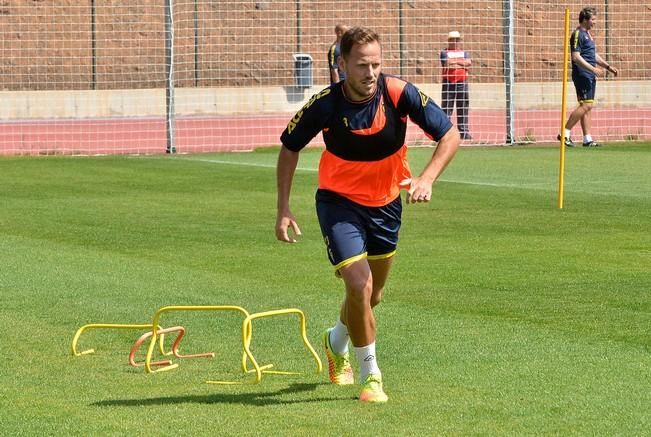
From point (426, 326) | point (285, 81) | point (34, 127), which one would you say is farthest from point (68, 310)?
point (285, 81)

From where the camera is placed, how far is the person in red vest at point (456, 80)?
2959cm

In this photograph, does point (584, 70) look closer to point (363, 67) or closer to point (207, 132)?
point (207, 132)

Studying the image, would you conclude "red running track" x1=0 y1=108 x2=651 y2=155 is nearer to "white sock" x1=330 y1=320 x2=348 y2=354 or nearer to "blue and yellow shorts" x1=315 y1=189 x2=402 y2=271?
"white sock" x1=330 y1=320 x2=348 y2=354

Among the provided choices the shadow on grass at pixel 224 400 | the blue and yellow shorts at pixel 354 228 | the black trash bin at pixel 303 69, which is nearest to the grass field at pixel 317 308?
the shadow on grass at pixel 224 400

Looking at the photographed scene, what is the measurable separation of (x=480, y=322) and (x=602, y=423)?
9.46 feet

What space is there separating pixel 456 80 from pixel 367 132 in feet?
75.8

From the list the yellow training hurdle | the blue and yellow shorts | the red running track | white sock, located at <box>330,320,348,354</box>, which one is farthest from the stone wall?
the blue and yellow shorts

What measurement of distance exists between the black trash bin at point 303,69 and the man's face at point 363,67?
87.9ft

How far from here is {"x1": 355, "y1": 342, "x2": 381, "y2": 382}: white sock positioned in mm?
7345

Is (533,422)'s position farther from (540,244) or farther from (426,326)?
(540,244)

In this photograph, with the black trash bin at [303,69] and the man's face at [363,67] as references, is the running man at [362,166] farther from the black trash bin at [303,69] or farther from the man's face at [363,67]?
the black trash bin at [303,69]

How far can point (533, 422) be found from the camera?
263 inches

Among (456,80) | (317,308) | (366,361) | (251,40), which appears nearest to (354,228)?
(366,361)

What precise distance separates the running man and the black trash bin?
26552 mm
